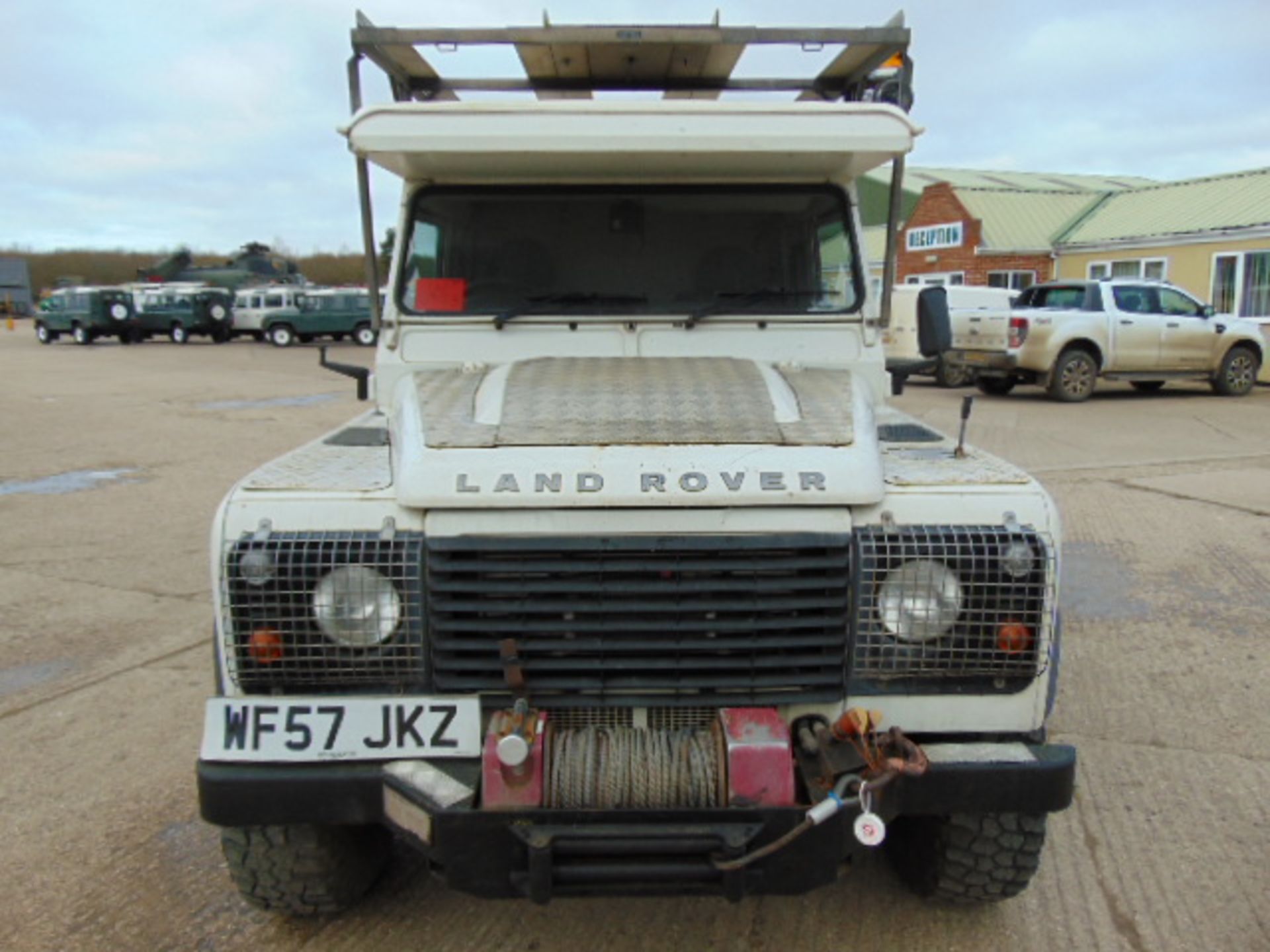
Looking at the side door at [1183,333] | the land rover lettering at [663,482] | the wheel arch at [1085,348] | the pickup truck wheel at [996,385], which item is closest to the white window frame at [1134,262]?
the side door at [1183,333]

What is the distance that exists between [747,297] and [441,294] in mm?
1141

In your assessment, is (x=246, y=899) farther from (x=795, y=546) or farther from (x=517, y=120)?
(x=517, y=120)

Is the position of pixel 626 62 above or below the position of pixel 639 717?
above

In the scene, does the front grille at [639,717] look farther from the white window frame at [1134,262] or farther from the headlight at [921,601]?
the white window frame at [1134,262]

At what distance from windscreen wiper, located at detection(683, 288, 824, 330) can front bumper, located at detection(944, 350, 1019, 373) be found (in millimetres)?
12595

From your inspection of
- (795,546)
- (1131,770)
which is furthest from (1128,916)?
(795,546)

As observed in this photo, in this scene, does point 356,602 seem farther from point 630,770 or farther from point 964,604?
point 964,604

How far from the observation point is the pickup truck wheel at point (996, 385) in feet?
57.0

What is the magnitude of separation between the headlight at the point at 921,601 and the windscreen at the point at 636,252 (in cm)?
150

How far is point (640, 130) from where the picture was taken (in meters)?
3.29

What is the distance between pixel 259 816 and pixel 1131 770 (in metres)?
3.14

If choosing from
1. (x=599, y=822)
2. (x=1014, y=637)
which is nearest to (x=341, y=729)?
(x=599, y=822)

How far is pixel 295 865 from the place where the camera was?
9.16 ft

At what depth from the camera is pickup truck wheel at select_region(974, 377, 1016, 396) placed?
17375 millimetres
